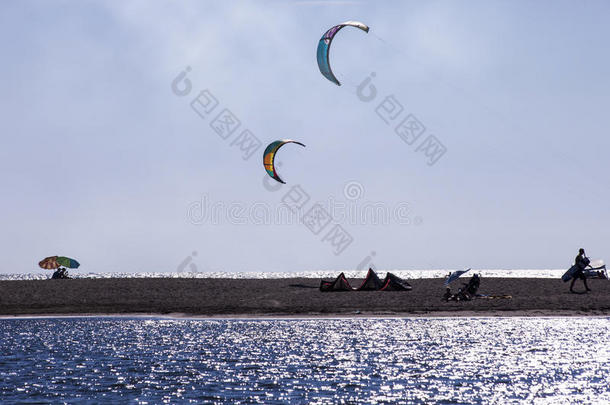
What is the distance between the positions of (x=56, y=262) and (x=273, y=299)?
27827mm

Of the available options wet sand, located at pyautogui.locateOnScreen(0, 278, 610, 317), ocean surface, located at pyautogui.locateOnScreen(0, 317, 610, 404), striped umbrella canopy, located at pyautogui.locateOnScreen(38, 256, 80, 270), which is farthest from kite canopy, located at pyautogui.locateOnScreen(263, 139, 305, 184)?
striped umbrella canopy, located at pyautogui.locateOnScreen(38, 256, 80, 270)

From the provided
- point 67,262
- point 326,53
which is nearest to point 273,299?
point 326,53

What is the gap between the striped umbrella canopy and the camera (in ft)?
205

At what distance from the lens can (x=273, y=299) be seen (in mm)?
44094

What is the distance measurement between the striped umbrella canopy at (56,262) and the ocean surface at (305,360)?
22765 millimetres

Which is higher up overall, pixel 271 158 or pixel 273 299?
pixel 271 158

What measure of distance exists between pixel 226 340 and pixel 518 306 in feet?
55.7

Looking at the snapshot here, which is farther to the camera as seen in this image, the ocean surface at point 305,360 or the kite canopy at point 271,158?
the kite canopy at point 271,158

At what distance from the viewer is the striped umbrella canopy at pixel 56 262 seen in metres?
62.6

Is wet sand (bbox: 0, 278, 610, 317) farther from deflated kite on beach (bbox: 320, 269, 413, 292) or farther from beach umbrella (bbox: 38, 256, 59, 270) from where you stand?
beach umbrella (bbox: 38, 256, 59, 270)

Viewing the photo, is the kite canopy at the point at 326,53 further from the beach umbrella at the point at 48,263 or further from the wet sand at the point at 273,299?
the beach umbrella at the point at 48,263

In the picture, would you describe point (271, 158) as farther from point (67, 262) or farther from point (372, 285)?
point (67, 262)

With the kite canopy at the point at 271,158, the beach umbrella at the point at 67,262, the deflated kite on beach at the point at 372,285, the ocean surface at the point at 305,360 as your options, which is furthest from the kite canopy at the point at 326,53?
the beach umbrella at the point at 67,262

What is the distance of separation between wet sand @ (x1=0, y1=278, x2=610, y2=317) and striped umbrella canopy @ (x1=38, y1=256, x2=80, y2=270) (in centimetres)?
1014
